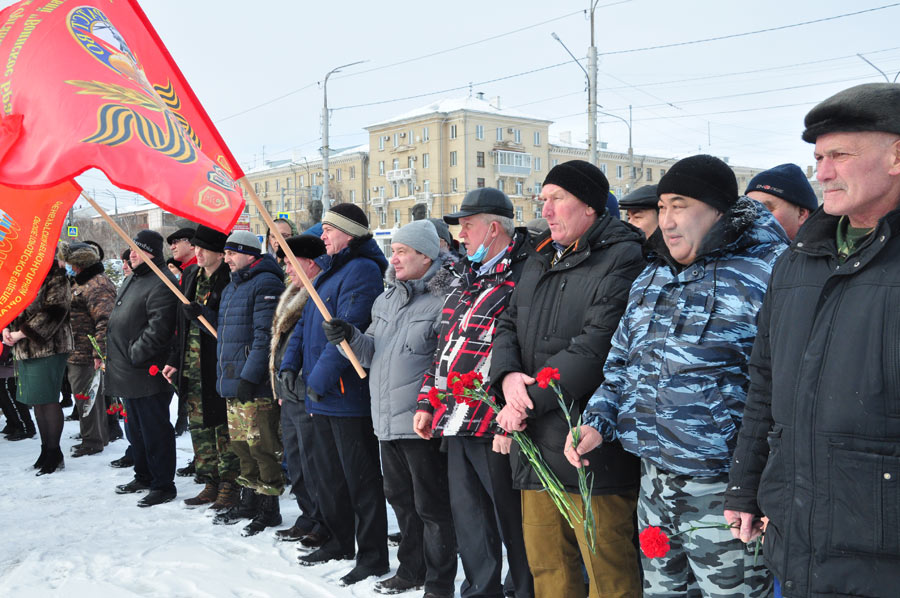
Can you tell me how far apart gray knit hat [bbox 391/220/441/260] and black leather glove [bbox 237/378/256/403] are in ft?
5.73

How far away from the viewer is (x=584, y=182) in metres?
3.16

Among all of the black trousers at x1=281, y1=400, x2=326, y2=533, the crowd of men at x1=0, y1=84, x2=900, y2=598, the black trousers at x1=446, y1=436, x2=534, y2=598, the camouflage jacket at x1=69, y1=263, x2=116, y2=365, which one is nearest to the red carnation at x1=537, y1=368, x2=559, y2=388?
the crowd of men at x1=0, y1=84, x2=900, y2=598

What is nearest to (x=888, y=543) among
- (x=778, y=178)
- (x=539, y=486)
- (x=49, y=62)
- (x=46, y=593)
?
(x=539, y=486)

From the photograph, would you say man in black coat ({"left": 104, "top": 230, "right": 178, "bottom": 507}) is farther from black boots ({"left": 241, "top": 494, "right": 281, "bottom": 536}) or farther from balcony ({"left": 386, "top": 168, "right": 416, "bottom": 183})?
balcony ({"left": 386, "top": 168, "right": 416, "bottom": 183})

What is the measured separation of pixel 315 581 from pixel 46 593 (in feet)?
5.23

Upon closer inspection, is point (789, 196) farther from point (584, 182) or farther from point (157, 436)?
point (157, 436)

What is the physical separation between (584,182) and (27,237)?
319 cm

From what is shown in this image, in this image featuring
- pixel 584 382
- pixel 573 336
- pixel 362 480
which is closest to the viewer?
pixel 584 382

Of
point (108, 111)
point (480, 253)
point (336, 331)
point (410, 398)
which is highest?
point (108, 111)

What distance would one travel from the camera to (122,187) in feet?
10.7

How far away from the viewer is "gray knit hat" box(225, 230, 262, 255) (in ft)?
17.9

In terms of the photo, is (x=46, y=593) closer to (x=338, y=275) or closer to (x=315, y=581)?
(x=315, y=581)

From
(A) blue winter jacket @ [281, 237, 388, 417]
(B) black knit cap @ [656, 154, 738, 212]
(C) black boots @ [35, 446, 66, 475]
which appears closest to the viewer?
(B) black knit cap @ [656, 154, 738, 212]

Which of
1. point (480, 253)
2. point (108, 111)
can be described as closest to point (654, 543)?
point (480, 253)
